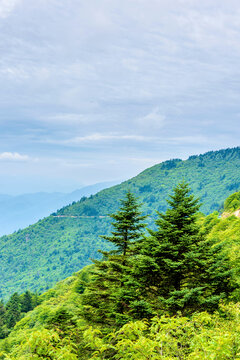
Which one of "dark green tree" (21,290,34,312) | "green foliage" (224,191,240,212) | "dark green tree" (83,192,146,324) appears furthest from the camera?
"dark green tree" (21,290,34,312)

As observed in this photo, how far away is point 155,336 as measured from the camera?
9.77 metres

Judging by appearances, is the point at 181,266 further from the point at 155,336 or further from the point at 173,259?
the point at 155,336

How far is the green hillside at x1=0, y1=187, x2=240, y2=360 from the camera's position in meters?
7.62

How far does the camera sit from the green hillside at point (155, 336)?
7.62m

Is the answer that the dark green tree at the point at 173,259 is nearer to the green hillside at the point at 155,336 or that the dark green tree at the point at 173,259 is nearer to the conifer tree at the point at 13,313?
the green hillside at the point at 155,336

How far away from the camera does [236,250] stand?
26250mm

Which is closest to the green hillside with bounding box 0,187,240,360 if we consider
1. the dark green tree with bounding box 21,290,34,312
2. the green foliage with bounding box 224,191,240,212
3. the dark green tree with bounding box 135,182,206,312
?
the dark green tree with bounding box 135,182,206,312

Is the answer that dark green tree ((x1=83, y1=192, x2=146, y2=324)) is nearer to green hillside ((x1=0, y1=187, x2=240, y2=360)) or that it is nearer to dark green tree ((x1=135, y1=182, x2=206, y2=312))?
green hillside ((x1=0, y1=187, x2=240, y2=360))

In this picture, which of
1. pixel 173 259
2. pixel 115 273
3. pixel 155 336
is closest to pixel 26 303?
pixel 115 273

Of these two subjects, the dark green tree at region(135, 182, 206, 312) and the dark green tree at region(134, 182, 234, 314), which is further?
the dark green tree at region(135, 182, 206, 312)

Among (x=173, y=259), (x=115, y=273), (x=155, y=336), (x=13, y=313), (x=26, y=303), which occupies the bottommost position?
(x=26, y=303)

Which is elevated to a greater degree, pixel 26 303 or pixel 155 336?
pixel 155 336

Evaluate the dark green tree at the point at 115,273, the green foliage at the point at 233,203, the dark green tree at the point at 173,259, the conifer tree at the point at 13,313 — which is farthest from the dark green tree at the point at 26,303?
the dark green tree at the point at 173,259

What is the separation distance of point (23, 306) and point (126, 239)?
3153 inches
